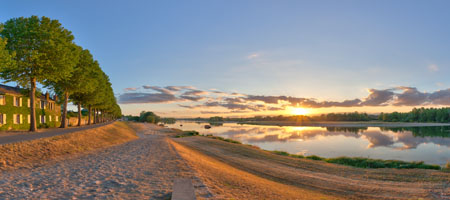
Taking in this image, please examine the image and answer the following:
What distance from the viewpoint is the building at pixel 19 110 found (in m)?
36.3

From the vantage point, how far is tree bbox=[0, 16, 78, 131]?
28188 mm

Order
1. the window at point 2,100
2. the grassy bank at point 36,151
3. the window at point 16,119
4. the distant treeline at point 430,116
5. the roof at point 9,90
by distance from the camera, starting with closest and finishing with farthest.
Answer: the grassy bank at point 36,151 → the window at point 2,100 → the roof at point 9,90 → the window at point 16,119 → the distant treeline at point 430,116

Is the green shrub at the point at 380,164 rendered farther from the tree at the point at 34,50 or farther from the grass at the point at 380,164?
the tree at the point at 34,50

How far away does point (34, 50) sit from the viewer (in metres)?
28.5

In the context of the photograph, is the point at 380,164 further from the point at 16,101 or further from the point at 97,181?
the point at 16,101

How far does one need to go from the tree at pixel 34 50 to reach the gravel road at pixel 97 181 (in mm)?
21733

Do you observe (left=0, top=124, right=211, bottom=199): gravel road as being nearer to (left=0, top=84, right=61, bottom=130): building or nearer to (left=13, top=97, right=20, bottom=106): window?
(left=0, top=84, right=61, bottom=130): building

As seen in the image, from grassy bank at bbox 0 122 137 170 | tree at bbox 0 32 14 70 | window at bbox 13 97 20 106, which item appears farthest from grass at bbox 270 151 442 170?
window at bbox 13 97 20 106

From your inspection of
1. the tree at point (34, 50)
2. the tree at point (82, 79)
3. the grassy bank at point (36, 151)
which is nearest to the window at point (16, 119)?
the tree at point (82, 79)

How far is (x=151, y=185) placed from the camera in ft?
29.1

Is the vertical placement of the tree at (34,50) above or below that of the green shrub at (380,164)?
above

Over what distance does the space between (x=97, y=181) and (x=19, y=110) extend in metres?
41.9

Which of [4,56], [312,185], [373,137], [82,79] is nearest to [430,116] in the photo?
[373,137]

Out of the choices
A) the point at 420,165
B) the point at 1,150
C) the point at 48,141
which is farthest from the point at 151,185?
the point at 420,165
